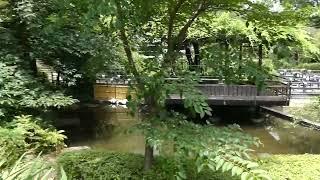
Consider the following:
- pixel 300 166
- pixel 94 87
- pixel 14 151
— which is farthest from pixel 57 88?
pixel 300 166

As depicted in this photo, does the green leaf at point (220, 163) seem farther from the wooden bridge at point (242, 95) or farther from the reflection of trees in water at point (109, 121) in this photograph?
the wooden bridge at point (242, 95)

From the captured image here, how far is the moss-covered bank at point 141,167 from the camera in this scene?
4957 millimetres

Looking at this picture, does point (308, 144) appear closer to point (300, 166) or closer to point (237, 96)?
point (237, 96)

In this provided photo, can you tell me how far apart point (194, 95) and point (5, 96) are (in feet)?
17.3

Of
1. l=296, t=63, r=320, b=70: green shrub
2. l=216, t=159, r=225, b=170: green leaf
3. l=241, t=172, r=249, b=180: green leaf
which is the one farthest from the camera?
l=296, t=63, r=320, b=70: green shrub

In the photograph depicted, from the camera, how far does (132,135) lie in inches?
442

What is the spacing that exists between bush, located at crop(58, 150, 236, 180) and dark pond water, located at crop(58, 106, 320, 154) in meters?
5.01

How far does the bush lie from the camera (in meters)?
4.95

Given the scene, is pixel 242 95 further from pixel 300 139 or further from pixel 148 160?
pixel 148 160


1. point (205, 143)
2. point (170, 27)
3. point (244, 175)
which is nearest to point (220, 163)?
point (244, 175)

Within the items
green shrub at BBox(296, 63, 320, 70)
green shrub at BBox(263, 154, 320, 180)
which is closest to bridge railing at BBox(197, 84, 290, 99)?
green shrub at BBox(263, 154, 320, 180)

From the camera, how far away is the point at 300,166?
5.42 m

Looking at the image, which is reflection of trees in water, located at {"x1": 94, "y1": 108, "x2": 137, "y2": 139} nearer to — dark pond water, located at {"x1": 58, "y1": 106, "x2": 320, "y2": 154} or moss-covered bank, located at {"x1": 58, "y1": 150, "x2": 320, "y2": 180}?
dark pond water, located at {"x1": 58, "y1": 106, "x2": 320, "y2": 154}

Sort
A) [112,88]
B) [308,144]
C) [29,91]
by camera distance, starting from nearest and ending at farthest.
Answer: [29,91] < [308,144] < [112,88]
